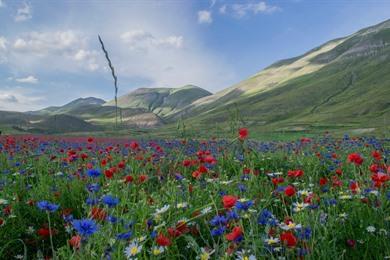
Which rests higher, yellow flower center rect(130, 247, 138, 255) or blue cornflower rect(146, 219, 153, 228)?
yellow flower center rect(130, 247, 138, 255)

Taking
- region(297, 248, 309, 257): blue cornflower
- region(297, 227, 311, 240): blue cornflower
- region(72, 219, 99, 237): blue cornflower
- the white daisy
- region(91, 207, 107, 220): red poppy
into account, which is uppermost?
region(72, 219, 99, 237): blue cornflower

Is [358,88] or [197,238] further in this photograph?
[358,88]

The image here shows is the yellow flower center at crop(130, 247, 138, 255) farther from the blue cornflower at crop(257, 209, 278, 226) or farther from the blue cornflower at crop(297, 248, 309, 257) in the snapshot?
the blue cornflower at crop(257, 209, 278, 226)

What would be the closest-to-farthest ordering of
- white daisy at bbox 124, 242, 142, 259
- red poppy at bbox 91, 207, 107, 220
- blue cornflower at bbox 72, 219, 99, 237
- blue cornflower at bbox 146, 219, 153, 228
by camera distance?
blue cornflower at bbox 72, 219, 99, 237 → white daisy at bbox 124, 242, 142, 259 → red poppy at bbox 91, 207, 107, 220 → blue cornflower at bbox 146, 219, 153, 228

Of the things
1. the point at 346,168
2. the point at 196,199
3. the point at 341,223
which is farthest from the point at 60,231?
the point at 346,168

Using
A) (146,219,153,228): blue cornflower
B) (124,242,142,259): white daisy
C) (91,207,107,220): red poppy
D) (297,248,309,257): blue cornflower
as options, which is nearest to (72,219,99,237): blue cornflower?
(124,242,142,259): white daisy

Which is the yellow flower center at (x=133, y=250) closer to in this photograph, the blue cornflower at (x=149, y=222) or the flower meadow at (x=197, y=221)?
the flower meadow at (x=197, y=221)

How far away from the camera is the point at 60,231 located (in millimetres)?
4469

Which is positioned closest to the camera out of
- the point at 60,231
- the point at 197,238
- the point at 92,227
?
the point at 92,227

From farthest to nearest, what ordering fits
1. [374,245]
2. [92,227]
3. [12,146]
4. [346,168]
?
[12,146]
[346,168]
[374,245]
[92,227]

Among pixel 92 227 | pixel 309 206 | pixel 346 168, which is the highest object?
pixel 92 227

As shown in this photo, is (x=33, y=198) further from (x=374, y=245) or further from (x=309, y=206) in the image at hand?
(x=374, y=245)

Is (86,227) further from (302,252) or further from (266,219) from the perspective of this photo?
(266,219)

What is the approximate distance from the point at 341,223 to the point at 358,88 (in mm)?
178505
